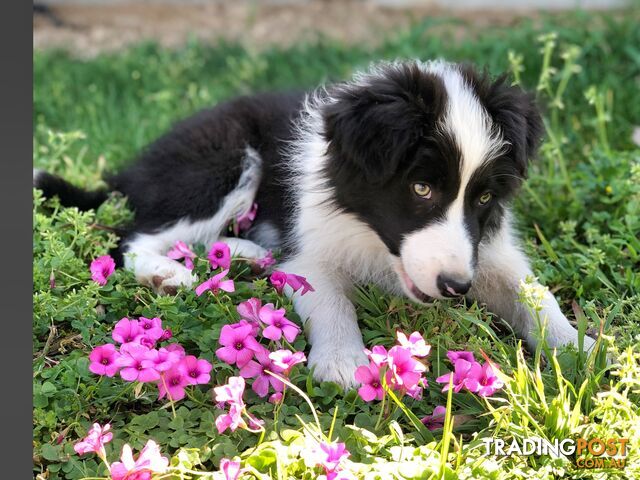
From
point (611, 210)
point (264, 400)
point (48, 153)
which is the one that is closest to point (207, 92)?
point (48, 153)

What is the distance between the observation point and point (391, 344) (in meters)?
3.20

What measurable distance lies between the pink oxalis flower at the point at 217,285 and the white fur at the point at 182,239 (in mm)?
345

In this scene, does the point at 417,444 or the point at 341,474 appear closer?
the point at 341,474

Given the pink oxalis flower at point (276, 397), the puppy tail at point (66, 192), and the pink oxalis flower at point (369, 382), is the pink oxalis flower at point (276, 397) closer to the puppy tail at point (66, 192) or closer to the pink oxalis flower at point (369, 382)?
the pink oxalis flower at point (369, 382)

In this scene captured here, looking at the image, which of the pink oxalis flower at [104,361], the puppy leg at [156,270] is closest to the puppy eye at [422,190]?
the puppy leg at [156,270]

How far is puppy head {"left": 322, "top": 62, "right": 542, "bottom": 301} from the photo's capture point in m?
2.96

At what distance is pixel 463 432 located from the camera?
2.73 meters

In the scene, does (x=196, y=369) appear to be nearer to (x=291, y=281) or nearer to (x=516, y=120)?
(x=291, y=281)

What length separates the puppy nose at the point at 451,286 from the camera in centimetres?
288

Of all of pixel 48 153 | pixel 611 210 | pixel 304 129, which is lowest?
pixel 48 153

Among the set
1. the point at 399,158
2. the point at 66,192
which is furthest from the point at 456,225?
the point at 66,192

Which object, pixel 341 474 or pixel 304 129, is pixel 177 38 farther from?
pixel 341 474

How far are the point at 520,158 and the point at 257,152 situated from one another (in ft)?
4.93

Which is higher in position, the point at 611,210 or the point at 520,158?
the point at 520,158
